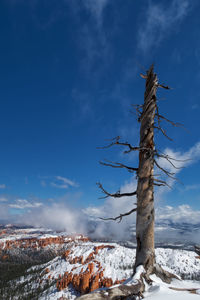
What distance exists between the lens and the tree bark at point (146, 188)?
4031mm

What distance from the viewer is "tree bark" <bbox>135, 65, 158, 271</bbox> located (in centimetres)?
403

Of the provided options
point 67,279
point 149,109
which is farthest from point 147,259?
point 67,279

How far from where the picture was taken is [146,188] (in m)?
4.38

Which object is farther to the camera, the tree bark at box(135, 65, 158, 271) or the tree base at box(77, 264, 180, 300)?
the tree bark at box(135, 65, 158, 271)

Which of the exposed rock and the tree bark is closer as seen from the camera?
the exposed rock

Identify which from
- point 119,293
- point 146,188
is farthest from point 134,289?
point 146,188

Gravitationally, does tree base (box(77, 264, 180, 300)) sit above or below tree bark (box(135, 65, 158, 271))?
below

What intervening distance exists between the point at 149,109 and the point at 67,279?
17350cm

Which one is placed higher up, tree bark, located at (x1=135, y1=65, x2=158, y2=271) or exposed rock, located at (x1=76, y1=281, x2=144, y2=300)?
tree bark, located at (x1=135, y1=65, x2=158, y2=271)

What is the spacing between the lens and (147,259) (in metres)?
3.92

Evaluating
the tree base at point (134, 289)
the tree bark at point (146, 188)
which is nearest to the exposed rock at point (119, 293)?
the tree base at point (134, 289)

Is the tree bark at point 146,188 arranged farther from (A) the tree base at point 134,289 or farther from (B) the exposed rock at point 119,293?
(B) the exposed rock at point 119,293

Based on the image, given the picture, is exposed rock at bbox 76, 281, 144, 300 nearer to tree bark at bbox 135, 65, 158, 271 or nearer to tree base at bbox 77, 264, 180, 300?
tree base at bbox 77, 264, 180, 300

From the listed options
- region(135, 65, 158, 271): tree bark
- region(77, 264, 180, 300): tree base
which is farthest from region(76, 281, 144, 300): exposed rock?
region(135, 65, 158, 271): tree bark
